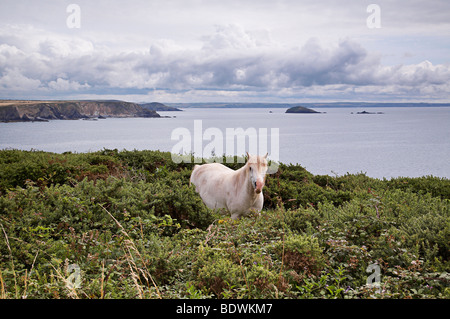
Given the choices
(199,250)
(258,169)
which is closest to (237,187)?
(258,169)

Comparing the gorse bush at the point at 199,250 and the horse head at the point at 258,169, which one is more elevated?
the horse head at the point at 258,169

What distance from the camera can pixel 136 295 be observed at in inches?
185

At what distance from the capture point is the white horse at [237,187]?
9.02 metres

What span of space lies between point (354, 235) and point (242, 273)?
2341 mm

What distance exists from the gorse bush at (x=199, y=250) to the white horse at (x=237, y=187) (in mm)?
1220

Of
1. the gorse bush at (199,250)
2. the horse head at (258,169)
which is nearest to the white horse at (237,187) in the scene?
the horse head at (258,169)

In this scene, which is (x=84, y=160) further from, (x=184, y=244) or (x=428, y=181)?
(x=428, y=181)

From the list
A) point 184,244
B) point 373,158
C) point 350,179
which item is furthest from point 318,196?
point 373,158

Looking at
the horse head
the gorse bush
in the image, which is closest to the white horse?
the horse head

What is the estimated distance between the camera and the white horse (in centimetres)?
902

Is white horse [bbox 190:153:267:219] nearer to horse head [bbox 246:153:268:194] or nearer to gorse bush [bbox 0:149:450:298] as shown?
horse head [bbox 246:153:268:194]

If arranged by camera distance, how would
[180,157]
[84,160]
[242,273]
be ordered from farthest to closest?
[180,157]
[84,160]
[242,273]

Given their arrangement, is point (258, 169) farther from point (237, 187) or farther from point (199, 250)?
point (199, 250)

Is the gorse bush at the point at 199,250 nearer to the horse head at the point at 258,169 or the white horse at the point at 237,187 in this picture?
the horse head at the point at 258,169
